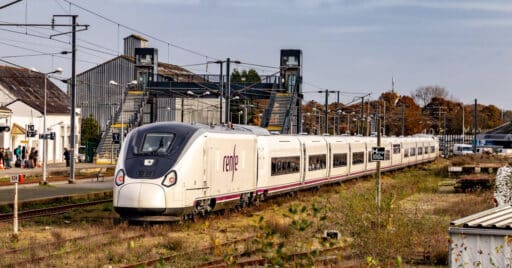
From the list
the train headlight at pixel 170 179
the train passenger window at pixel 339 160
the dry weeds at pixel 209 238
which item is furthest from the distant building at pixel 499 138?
the train headlight at pixel 170 179

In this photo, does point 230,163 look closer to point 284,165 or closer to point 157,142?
point 157,142

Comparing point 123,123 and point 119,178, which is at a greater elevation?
point 123,123

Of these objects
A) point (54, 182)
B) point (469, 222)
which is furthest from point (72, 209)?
point (469, 222)

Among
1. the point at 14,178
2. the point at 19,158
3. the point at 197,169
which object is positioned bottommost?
the point at 19,158

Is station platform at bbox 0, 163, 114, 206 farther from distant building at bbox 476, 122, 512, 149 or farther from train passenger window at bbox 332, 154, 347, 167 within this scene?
distant building at bbox 476, 122, 512, 149

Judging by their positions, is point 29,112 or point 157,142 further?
point 29,112

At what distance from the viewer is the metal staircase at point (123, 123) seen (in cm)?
7075

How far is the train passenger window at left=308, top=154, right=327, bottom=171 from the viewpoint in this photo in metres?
37.6

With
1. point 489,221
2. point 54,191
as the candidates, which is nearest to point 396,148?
point 54,191

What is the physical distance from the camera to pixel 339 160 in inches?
1730

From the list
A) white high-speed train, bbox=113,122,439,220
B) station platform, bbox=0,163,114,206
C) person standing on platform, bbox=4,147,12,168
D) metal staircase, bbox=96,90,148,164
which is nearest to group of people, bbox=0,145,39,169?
person standing on platform, bbox=4,147,12,168

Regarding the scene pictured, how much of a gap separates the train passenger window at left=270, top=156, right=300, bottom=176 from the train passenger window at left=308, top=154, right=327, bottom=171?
2475 mm

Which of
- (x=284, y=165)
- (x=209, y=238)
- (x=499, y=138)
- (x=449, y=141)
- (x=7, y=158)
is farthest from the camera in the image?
(x=449, y=141)

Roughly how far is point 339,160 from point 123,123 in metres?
33.6
